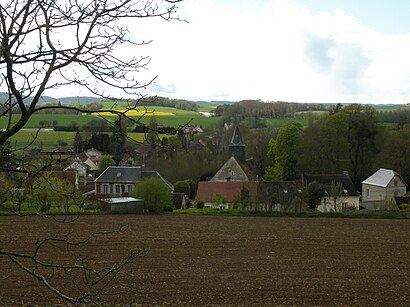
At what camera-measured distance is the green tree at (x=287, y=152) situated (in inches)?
1686

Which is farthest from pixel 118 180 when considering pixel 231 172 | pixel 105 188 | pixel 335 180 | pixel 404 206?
pixel 404 206

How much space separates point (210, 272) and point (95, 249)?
5445 millimetres

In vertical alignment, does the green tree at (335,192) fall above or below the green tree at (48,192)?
below

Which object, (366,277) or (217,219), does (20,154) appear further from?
(217,219)

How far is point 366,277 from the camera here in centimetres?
1512

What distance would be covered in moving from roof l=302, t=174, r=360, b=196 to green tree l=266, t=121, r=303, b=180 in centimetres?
423

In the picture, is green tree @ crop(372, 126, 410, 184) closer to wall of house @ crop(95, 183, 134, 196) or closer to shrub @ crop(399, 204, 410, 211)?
shrub @ crop(399, 204, 410, 211)

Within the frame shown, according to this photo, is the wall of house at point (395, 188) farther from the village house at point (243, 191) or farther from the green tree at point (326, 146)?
the village house at point (243, 191)

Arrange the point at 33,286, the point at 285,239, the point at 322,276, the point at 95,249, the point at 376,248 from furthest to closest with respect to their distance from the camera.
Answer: the point at 285,239, the point at 376,248, the point at 95,249, the point at 322,276, the point at 33,286

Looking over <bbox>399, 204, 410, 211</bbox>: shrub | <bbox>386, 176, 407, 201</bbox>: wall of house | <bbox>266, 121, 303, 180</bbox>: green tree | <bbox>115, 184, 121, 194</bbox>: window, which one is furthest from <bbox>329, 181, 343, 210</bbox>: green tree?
<bbox>115, 184, 121, 194</bbox>: window

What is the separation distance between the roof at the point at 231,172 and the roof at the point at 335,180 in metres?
6.14

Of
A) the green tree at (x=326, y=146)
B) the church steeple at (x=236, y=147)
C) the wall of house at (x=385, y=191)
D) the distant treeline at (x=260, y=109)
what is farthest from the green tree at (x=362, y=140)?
the distant treeline at (x=260, y=109)

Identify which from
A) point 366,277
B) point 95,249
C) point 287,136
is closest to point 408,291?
point 366,277

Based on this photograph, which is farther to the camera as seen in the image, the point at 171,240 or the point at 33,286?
the point at 171,240
